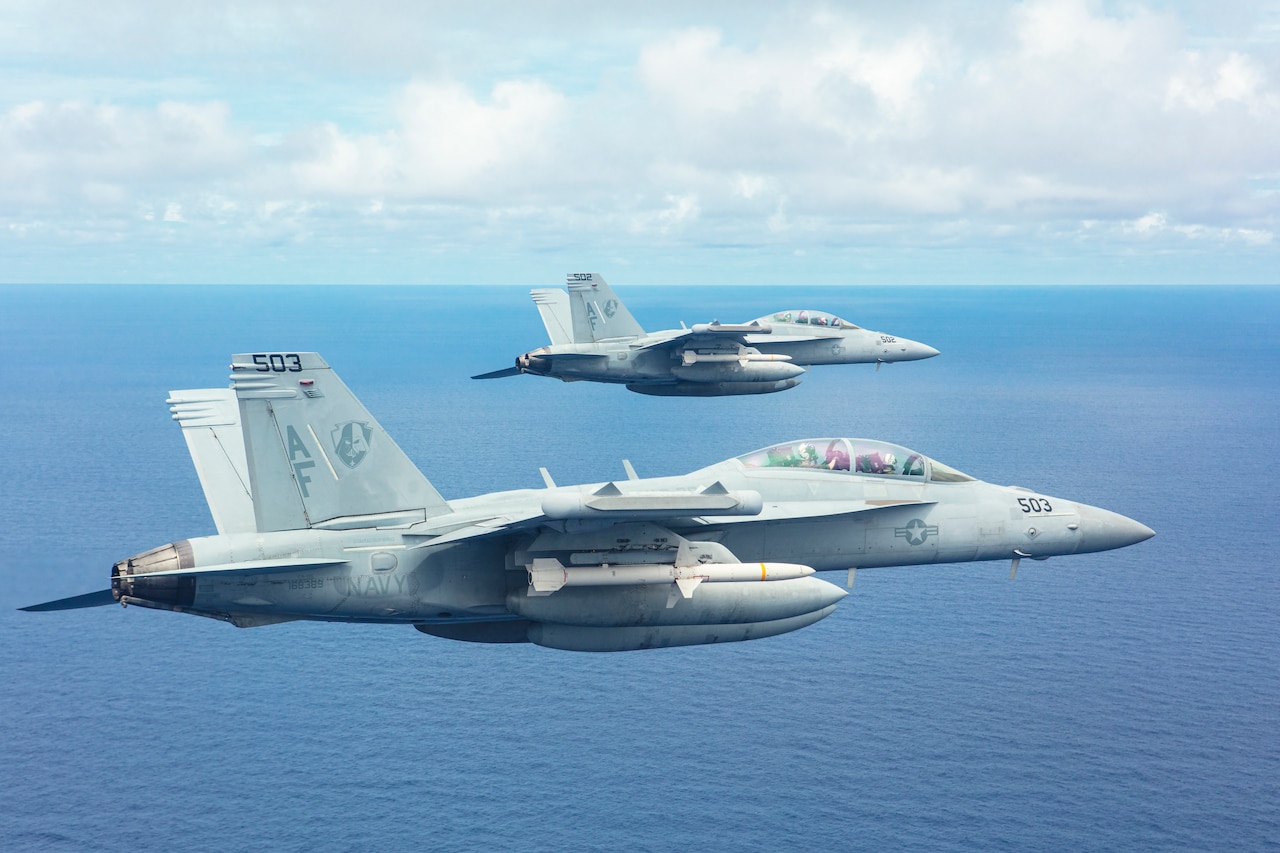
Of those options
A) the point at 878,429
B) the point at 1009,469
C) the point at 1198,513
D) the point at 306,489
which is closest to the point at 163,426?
the point at 878,429

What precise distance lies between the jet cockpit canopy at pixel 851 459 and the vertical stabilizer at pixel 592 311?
34027mm

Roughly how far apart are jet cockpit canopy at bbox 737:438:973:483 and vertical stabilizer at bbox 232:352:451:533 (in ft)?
26.5

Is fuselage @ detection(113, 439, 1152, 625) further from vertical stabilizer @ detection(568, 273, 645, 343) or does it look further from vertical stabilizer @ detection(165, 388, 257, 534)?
vertical stabilizer @ detection(568, 273, 645, 343)

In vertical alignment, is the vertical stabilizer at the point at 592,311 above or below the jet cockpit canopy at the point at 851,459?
above

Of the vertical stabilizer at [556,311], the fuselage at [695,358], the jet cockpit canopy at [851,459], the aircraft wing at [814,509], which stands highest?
the vertical stabilizer at [556,311]

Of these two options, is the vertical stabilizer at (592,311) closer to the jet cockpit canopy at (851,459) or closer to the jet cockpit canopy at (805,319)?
the jet cockpit canopy at (805,319)

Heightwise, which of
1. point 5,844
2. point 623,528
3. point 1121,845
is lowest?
point 1121,845

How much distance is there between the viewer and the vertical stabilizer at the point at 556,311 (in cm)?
6450

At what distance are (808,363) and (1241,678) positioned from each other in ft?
119

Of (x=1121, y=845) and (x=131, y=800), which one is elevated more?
(x=131, y=800)

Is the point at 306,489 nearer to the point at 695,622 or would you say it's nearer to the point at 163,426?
the point at 695,622

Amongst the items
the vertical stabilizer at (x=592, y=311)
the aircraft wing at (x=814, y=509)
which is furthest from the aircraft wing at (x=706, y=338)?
the aircraft wing at (x=814, y=509)

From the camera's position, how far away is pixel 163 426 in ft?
470

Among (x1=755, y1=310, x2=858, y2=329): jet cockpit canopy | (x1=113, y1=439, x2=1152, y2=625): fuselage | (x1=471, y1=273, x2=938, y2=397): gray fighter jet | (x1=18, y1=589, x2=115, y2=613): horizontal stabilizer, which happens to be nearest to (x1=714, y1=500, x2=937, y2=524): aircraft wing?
(x1=113, y1=439, x2=1152, y2=625): fuselage
